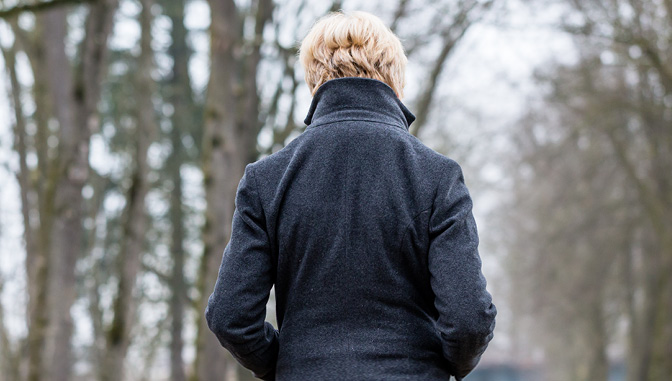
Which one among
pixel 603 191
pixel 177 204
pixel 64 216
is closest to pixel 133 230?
pixel 64 216

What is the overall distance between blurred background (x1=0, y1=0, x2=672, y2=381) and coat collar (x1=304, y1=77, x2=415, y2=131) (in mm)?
4486

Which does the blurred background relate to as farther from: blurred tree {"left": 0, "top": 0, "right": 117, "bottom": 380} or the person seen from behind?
the person seen from behind

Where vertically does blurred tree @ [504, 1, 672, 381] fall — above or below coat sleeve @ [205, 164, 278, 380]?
below

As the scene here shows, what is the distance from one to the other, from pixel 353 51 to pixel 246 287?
68 cm

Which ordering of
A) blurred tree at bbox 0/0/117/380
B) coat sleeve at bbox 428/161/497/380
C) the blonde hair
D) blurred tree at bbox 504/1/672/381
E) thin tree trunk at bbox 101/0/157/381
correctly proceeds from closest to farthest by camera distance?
coat sleeve at bbox 428/161/497/380, the blonde hair, thin tree trunk at bbox 101/0/157/381, blurred tree at bbox 0/0/117/380, blurred tree at bbox 504/1/672/381

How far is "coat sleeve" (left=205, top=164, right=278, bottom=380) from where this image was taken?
2139 mm

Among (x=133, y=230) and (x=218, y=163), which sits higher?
(x=218, y=163)

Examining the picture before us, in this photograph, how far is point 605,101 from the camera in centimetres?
1446

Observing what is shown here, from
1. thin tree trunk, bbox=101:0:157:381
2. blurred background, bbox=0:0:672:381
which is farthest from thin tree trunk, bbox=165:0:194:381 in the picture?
thin tree trunk, bbox=101:0:157:381

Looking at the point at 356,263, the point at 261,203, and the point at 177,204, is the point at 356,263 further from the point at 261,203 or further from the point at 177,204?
the point at 177,204

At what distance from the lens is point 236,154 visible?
7.43 meters

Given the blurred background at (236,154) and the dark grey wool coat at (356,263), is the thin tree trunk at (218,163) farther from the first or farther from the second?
the dark grey wool coat at (356,263)

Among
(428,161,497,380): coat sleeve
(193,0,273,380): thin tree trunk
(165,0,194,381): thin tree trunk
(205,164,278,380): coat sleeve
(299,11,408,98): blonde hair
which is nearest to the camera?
(428,161,497,380): coat sleeve

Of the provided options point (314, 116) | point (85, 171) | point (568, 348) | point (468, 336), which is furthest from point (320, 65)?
point (568, 348)
